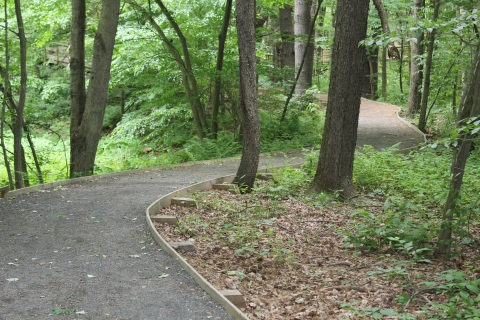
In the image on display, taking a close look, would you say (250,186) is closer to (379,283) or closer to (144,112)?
(379,283)

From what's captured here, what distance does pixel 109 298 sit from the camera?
5086mm

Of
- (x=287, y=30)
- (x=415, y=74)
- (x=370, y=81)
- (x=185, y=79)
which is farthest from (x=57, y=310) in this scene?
(x=370, y=81)

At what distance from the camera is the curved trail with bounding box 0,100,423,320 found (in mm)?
4852

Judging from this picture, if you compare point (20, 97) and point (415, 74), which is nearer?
Answer: point (20, 97)

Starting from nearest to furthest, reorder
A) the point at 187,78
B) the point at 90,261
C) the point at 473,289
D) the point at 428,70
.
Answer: the point at 473,289 < the point at 90,261 < the point at 187,78 < the point at 428,70

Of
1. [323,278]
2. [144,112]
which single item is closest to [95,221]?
[323,278]

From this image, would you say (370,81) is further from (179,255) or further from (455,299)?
(455,299)

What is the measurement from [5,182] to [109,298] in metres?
11.4

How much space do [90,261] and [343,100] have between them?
5524mm

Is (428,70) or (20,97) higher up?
(428,70)

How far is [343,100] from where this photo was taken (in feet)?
31.8

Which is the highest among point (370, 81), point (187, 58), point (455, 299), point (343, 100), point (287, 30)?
point (287, 30)

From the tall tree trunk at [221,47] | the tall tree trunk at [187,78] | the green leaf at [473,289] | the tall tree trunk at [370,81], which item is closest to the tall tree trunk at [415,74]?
the tall tree trunk at [221,47]

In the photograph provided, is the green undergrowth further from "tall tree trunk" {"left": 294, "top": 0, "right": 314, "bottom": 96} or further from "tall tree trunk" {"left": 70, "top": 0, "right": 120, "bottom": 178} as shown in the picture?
"tall tree trunk" {"left": 294, "top": 0, "right": 314, "bottom": 96}
